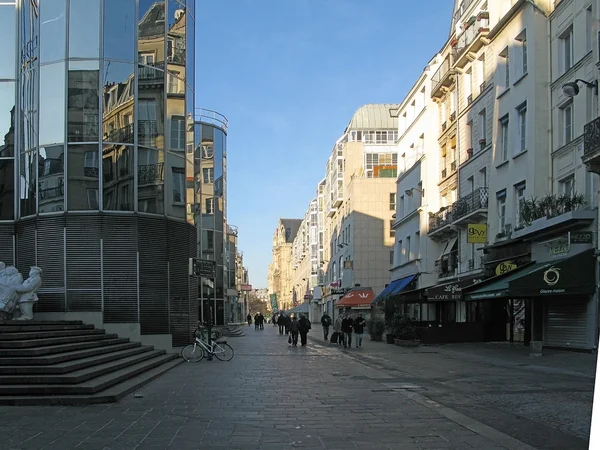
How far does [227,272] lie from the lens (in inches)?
2377

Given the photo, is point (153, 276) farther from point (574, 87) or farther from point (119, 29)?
point (574, 87)

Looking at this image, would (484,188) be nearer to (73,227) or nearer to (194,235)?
(194,235)

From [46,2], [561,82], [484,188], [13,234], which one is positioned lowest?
[13,234]

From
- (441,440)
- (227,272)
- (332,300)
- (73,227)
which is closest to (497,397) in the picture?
(441,440)

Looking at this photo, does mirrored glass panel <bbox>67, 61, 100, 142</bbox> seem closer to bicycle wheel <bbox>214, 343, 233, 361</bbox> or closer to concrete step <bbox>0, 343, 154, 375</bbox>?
bicycle wheel <bbox>214, 343, 233, 361</bbox>

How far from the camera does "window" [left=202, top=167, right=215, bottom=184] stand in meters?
49.8

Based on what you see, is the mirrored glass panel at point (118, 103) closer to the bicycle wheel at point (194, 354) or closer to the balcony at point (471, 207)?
the bicycle wheel at point (194, 354)

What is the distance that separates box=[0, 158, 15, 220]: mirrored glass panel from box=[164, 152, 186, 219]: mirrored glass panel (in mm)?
5151

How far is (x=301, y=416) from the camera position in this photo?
1022 centimetres

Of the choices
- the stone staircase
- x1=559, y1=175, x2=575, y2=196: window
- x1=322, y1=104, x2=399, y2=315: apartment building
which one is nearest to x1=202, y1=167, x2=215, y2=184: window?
x1=322, y1=104, x2=399, y2=315: apartment building

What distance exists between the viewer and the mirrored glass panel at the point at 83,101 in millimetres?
22719

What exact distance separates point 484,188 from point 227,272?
108 ft

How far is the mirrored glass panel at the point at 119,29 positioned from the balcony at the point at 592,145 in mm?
14712

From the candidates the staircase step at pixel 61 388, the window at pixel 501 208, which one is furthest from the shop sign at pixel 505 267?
the staircase step at pixel 61 388
